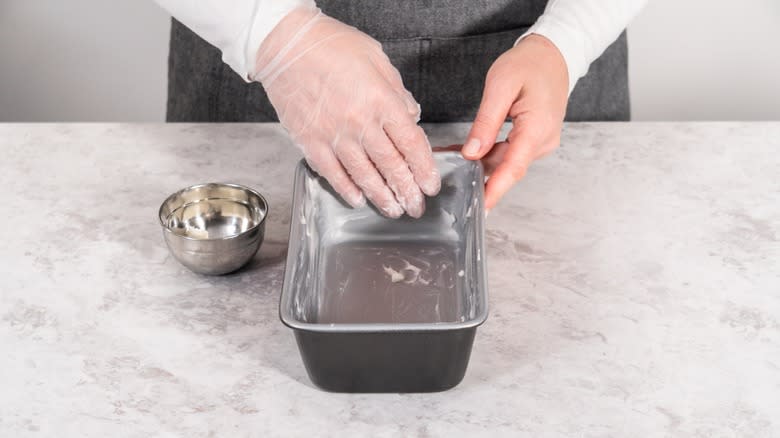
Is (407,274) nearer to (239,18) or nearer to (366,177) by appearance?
(366,177)

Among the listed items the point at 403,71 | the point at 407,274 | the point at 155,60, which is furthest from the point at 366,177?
the point at 155,60

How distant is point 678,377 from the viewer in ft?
3.33

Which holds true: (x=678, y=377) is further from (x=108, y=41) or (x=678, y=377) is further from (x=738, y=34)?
(x=108, y=41)

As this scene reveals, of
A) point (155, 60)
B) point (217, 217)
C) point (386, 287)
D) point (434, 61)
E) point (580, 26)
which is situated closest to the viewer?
point (386, 287)

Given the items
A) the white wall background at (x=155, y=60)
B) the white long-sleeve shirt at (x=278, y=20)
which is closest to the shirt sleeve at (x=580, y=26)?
the white long-sleeve shirt at (x=278, y=20)

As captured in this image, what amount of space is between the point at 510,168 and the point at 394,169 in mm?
160

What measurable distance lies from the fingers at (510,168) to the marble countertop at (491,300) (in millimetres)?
76

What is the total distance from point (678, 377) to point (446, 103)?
65 centimetres

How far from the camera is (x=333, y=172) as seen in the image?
1.17 m

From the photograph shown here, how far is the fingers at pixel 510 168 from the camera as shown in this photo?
1.19 meters

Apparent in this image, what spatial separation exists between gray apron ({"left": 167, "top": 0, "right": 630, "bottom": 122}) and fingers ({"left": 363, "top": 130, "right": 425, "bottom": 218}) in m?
0.32

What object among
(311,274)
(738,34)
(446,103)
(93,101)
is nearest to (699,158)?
(446,103)

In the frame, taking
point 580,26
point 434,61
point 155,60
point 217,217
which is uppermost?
point 580,26

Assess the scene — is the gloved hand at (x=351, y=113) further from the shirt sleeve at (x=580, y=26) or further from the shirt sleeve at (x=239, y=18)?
the shirt sleeve at (x=580, y=26)
